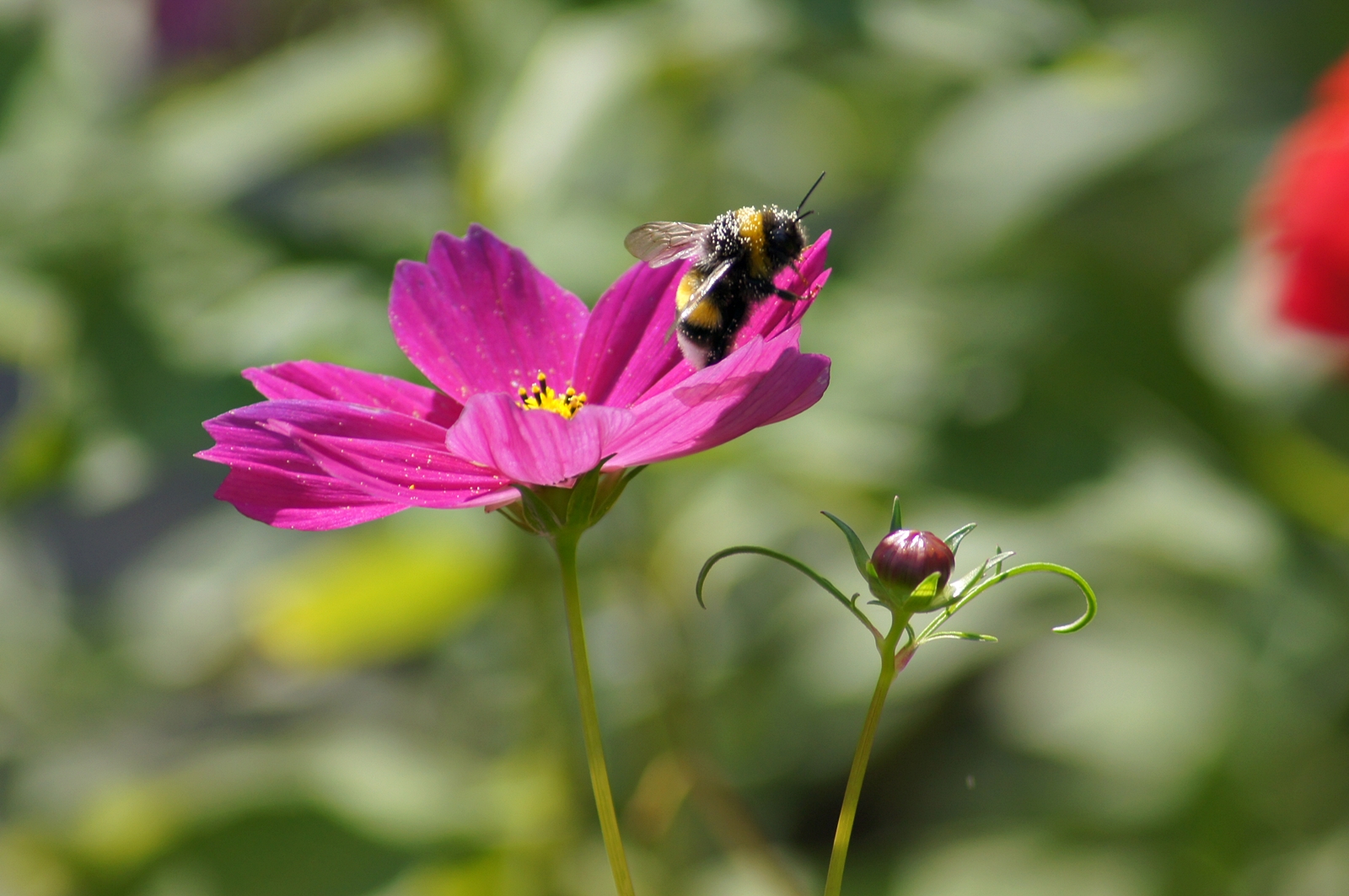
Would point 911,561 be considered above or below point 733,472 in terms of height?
above

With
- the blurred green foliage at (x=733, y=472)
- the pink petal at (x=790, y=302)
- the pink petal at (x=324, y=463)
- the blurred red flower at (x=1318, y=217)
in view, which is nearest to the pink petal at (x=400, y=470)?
the pink petal at (x=324, y=463)

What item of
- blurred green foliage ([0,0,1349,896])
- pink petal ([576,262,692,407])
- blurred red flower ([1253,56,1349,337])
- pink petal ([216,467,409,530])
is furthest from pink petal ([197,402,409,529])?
blurred red flower ([1253,56,1349,337])

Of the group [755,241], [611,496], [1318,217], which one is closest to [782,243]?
[755,241]

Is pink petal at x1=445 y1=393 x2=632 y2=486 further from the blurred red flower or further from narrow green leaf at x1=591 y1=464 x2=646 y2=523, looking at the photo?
the blurred red flower

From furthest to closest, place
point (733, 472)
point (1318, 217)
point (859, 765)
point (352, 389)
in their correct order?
point (733, 472)
point (1318, 217)
point (352, 389)
point (859, 765)

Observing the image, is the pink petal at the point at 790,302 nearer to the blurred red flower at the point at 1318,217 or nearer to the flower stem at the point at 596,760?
the flower stem at the point at 596,760

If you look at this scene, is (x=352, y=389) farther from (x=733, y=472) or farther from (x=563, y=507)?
(x=733, y=472)

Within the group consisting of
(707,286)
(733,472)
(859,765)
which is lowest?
(733,472)

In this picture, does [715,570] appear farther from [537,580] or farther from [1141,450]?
[1141,450]
